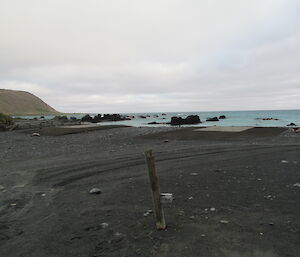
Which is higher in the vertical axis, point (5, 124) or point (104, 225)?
point (5, 124)

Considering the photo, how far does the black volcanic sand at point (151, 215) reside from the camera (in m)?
4.30

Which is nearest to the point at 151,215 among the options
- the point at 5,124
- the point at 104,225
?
the point at 104,225

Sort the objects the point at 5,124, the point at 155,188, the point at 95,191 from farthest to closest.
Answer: the point at 5,124 < the point at 95,191 < the point at 155,188

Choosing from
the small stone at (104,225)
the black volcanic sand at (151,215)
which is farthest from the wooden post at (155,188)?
the small stone at (104,225)

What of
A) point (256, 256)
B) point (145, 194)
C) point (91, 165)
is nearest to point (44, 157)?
point (91, 165)

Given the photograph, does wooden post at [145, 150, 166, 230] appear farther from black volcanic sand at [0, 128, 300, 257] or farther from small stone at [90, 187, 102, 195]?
small stone at [90, 187, 102, 195]

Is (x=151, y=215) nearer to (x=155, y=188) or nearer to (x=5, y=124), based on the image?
(x=155, y=188)

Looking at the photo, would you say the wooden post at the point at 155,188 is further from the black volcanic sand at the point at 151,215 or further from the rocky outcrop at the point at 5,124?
the rocky outcrop at the point at 5,124

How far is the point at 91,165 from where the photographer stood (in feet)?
36.7

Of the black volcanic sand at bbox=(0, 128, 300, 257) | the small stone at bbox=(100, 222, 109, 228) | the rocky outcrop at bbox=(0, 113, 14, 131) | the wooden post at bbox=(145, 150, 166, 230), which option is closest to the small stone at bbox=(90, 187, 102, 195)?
the black volcanic sand at bbox=(0, 128, 300, 257)

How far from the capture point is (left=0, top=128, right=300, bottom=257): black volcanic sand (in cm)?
430

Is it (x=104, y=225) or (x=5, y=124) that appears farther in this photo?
(x=5, y=124)

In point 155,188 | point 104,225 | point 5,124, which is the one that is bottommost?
point 104,225

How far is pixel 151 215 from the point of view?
5531 mm
